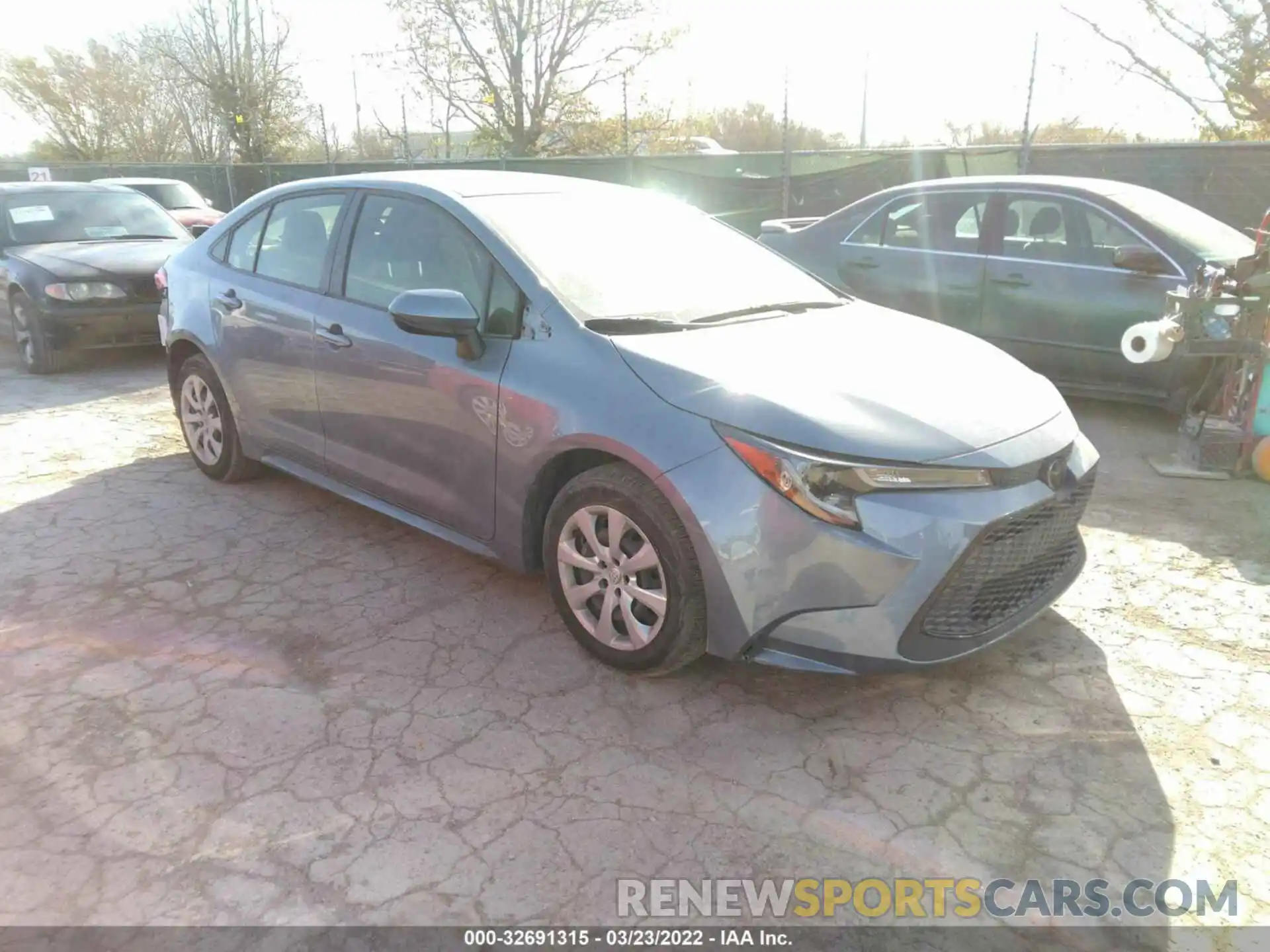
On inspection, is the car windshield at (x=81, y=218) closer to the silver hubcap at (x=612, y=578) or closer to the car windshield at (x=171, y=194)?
the car windshield at (x=171, y=194)

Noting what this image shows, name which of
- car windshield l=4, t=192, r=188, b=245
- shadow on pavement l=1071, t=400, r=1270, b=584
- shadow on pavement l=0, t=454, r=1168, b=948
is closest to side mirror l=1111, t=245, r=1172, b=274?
shadow on pavement l=1071, t=400, r=1270, b=584

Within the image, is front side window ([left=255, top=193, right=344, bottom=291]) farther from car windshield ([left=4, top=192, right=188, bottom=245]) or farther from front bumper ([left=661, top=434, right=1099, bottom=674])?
car windshield ([left=4, top=192, right=188, bottom=245])

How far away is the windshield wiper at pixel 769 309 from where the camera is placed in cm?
336

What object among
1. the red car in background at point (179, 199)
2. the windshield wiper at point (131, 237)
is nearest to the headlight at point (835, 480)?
the windshield wiper at point (131, 237)

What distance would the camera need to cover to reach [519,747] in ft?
9.14

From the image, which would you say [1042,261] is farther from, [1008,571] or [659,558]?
[659,558]

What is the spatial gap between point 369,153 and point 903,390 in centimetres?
2691

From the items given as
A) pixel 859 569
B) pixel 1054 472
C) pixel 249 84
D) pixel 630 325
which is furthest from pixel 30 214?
pixel 249 84

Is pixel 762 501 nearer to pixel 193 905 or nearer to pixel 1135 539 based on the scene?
pixel 193 905

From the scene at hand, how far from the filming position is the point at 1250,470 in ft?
16.4

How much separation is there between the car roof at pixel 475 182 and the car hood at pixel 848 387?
1.13 meters

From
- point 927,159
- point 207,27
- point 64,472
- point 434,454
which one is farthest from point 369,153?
point 434,454

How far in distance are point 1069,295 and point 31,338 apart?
8.00 metres

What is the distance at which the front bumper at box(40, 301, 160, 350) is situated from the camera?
746cm
